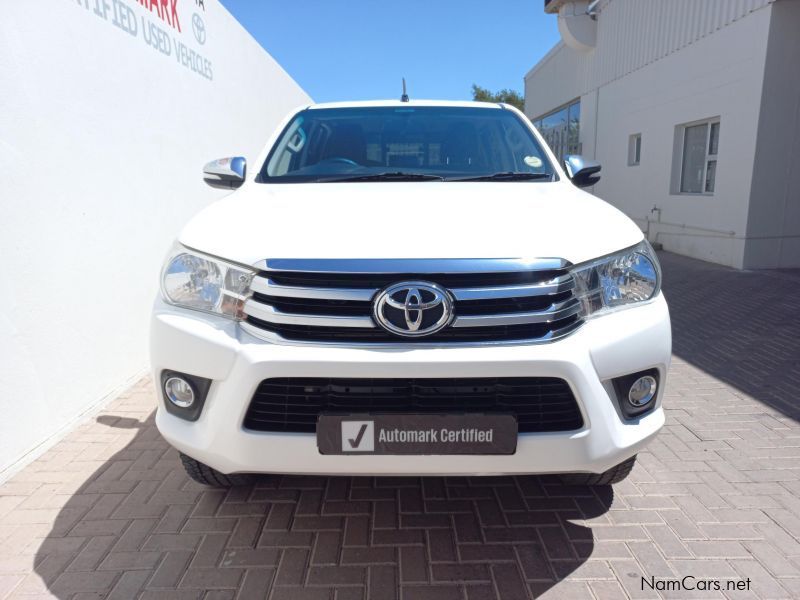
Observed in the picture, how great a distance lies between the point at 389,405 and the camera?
1914mm

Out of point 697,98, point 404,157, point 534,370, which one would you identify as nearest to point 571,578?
point 534,370

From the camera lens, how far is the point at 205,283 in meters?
2.07

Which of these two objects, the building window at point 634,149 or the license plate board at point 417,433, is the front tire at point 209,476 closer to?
the license plate board at point 417,433

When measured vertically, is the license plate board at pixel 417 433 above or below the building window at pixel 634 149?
below

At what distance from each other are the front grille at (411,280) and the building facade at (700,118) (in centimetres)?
762

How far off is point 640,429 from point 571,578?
2.04 feet

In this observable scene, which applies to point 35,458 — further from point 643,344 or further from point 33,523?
point 643,344

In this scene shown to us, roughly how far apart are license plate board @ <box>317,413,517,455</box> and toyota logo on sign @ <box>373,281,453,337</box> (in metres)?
0.28

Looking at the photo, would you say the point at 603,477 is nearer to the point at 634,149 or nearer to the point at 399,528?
the point at 399,528

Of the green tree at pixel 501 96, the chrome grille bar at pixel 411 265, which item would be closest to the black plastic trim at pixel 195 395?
the chrome grille bar at pixel 411 265

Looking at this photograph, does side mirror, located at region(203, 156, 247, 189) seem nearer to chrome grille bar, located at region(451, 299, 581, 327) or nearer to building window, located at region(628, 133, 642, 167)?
chrome grille bar, located at region(451, 299, 581, 327)

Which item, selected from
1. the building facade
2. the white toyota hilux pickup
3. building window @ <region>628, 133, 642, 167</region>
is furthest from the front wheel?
building window @ <region>628, 133, 642, 167</region>

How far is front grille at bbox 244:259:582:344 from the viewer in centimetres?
189

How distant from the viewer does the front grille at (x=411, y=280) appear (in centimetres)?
189
